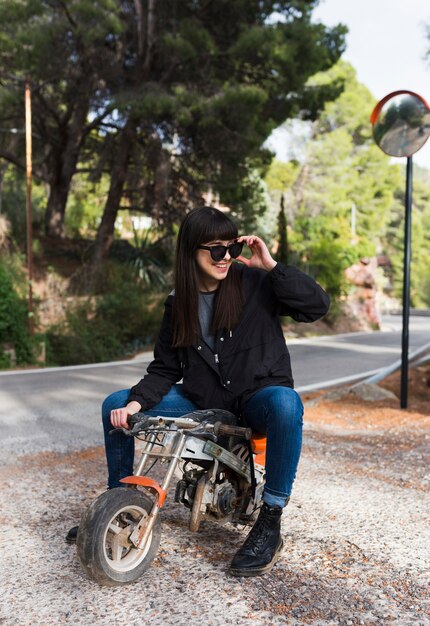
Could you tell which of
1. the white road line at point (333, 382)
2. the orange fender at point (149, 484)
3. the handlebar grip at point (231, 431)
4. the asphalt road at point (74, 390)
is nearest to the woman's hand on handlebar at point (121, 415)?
the orange fender at point (149, 484)

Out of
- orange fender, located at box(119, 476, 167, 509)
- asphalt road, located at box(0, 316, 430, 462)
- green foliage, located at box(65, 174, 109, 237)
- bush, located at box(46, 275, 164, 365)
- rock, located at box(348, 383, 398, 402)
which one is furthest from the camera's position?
green foliage, located at box(65, 174, 109, 237)

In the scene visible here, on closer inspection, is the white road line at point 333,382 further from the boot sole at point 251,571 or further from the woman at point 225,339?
the boot sole at point 251,571

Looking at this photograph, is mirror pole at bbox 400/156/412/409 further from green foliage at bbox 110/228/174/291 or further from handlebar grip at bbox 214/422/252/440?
green foliage at bbox 110/228/174/291

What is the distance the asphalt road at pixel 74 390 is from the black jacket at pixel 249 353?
2492mm

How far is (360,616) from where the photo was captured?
2436mm

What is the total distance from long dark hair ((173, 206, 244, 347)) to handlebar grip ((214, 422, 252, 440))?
47 cm

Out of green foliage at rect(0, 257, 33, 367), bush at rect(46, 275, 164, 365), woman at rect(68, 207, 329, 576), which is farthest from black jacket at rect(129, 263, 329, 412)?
bush at rect(46, 275, 164, 365)

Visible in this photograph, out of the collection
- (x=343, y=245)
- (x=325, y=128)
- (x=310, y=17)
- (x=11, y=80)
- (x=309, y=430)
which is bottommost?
(x=309, y=430)

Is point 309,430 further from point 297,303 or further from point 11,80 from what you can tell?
point 11,80

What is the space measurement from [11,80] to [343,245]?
666 inches

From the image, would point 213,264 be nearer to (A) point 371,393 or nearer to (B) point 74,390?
(A) point 371,393

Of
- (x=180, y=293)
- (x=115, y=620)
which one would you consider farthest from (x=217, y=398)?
(x=115, y=620)

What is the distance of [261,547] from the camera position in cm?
280

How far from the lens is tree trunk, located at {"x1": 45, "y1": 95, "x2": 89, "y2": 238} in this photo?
22.2 metres
